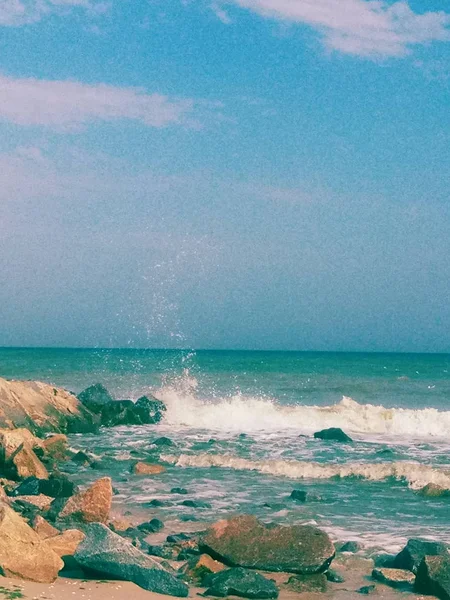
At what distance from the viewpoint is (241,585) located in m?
9.59

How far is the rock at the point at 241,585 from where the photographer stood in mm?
9523

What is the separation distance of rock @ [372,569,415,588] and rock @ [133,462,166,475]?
952 centimetres

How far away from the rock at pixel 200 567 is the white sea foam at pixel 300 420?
20672 millimetres

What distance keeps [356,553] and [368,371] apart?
276 feet

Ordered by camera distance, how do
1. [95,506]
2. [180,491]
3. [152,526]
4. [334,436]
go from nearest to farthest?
1. [95,506]
2. [152,526]
3. [180,491]
4. [334,436]

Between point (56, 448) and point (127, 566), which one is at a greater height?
point (127, 566)

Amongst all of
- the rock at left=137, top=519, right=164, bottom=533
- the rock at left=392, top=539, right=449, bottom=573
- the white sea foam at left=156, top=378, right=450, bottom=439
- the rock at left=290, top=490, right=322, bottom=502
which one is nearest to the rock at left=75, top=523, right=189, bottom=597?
the rock at left=392, top=539, right=449, bottom=573

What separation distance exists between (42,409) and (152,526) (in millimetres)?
14809

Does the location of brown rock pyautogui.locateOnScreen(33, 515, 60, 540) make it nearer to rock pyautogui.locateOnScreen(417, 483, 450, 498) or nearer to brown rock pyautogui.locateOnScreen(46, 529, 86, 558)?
brown rock pyautogui.locateOnScreen(46, 529, 86, 558)

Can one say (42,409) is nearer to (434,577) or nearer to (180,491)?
(180,491)

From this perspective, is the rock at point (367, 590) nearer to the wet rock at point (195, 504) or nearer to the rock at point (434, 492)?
the wet rock at point (195, 504)

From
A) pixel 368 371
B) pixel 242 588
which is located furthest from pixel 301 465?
pixel 368 371

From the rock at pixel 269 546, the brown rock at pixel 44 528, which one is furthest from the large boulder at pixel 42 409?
the rock at pixel 269 546

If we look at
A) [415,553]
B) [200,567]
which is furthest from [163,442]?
[415,553]
